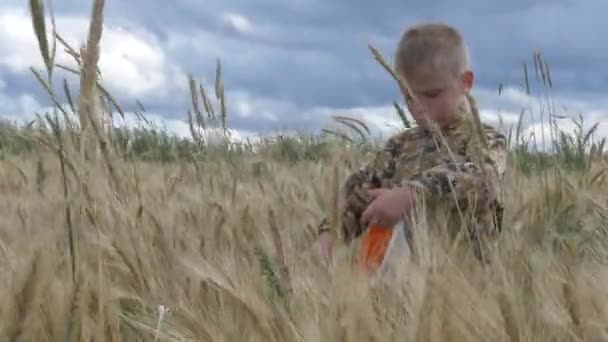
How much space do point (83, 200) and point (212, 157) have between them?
2075 mm

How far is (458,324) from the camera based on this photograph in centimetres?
121

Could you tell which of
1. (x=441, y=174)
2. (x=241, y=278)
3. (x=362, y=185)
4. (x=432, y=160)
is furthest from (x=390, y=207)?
(x=241, y=278)

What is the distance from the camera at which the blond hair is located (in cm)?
243

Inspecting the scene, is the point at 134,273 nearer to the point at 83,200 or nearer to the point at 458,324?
the point at 83,200

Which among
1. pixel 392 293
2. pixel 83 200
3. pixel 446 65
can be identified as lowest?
pixel 392 293

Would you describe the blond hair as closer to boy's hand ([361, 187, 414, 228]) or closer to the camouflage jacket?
the camouflage jacket

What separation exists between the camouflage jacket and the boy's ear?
0.32ft

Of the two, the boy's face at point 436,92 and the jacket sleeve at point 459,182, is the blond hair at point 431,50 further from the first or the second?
the jacket sleeve at point 459,182

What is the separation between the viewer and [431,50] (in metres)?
2.45

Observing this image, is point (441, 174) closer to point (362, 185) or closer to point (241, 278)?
point (362, 185)

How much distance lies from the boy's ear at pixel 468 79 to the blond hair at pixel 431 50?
13mm

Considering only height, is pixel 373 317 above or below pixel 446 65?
below

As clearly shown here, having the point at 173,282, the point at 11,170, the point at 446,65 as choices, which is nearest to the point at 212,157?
the point at 11,170

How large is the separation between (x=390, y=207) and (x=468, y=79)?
1.47ft
